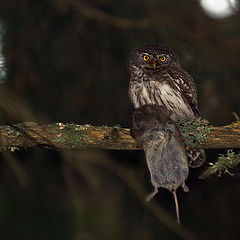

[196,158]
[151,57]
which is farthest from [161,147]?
[151,57]

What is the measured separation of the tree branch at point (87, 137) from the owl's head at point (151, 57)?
1461 millimetres

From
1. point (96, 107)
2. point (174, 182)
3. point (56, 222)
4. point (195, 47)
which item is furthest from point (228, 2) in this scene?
point (56, 222)

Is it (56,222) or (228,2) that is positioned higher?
(228,2)

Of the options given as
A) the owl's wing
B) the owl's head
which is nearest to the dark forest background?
the owl's wing

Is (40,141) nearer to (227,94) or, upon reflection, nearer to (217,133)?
(217,133)

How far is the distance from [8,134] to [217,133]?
1214 millimetres

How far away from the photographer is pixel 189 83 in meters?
4.73

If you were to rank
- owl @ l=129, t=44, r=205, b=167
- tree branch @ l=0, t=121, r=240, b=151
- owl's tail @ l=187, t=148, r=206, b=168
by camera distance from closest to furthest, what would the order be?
Answer: tree branch @ l=0, t=121, r=240, b=151 < owl's tail @ l=187, t=148, r=206, b=168 < owl @ l=129, t=44, r=205, b=167

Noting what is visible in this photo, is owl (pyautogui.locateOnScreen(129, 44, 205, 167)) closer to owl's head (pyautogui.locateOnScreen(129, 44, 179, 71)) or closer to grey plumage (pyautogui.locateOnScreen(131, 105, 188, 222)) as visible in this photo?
owl's head (pyautogui.locateOnScreen(129, 44, 179, 71))

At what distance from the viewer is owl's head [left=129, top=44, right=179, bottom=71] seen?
4.93 metres

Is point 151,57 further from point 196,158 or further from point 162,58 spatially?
point 196,158

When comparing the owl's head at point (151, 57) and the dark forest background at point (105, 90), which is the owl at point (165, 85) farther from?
the dark forest background at point (105, 90)

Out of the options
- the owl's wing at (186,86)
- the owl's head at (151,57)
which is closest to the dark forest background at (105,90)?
the owl's wing at (186,86)

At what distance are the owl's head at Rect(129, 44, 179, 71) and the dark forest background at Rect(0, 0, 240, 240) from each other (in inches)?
16.3
